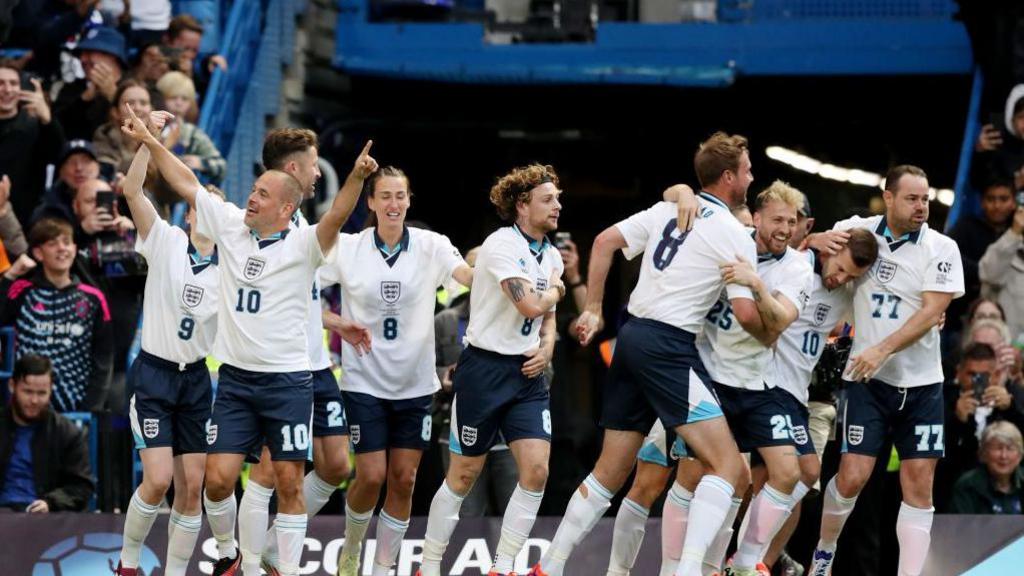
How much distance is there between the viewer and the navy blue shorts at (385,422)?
10625 millimetres

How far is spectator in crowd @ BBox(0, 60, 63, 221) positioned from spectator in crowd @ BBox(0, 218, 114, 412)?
4.38 ft

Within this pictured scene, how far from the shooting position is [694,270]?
9750 mm

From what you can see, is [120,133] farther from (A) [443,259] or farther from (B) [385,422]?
(B) [385,422]

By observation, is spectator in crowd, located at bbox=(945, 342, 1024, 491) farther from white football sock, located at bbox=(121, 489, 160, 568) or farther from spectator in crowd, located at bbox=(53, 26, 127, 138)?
spectator in crowd, located at bbox=(53, 26, 127, 138)

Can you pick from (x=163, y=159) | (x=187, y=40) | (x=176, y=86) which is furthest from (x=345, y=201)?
(x=187, y=40)

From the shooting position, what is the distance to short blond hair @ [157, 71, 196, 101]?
47.6 feet

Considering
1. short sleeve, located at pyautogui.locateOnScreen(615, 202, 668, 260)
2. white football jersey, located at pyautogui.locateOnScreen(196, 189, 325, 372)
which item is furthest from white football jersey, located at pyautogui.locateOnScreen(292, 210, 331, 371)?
short sleeve, located at pyautogui.locateOnScreen(615, 202, 668, 260)

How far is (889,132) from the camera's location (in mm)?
18938

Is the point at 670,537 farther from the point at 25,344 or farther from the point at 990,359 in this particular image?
the point at 25,344

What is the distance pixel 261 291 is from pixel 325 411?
102cm

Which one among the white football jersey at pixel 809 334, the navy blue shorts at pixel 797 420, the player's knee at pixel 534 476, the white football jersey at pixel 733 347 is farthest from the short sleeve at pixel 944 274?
the player's knee at pixel 534 476

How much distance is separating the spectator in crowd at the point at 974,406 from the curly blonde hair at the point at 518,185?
3.80m

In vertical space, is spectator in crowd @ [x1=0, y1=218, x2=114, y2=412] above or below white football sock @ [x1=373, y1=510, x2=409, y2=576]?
above

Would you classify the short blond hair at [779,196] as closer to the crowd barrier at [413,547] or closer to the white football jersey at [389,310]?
→ the white football jersey at [389,310]
